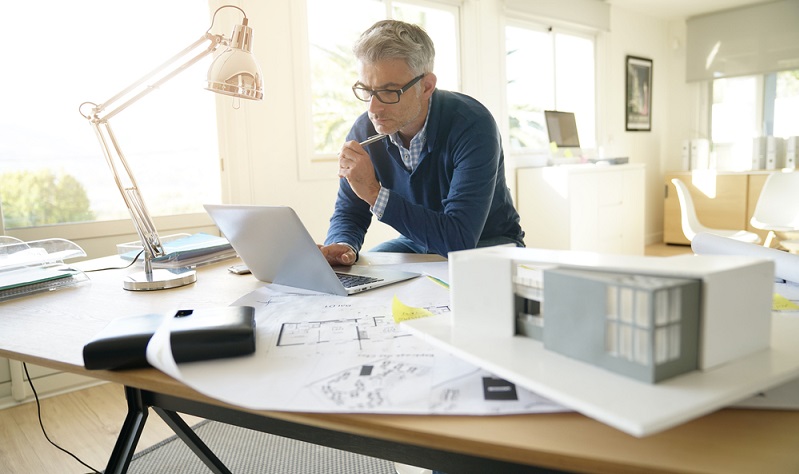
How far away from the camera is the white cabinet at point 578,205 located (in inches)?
165

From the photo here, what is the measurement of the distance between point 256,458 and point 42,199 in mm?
1442

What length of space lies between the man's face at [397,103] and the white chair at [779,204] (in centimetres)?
304

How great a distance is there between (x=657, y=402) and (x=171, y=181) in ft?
8.67

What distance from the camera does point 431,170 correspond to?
171 cm

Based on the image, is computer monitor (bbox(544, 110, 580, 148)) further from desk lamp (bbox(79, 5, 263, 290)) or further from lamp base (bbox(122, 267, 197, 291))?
lamp base (bbox(122, 267, 197, 291))

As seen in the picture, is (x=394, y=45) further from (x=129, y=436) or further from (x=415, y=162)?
(x=129, y=436)

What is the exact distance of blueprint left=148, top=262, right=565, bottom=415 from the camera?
0.57 metres

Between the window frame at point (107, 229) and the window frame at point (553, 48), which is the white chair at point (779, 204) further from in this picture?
the window frame at point (107, 229)

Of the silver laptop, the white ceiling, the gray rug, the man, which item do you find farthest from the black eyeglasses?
the white ceiling

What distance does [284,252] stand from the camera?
1088 mm

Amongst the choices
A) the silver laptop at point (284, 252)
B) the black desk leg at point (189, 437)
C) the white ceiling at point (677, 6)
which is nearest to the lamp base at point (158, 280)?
the silver laptop at point (284, 252)

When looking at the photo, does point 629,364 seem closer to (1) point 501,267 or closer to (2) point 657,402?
(2) point 657,402

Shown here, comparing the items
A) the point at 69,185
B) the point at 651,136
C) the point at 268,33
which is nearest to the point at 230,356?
the point at 69,185

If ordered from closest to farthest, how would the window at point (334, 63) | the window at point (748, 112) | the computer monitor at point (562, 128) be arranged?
the window at point (334, 63) → the computer monitor at point (562, 128) → the window at point (748, 112)
